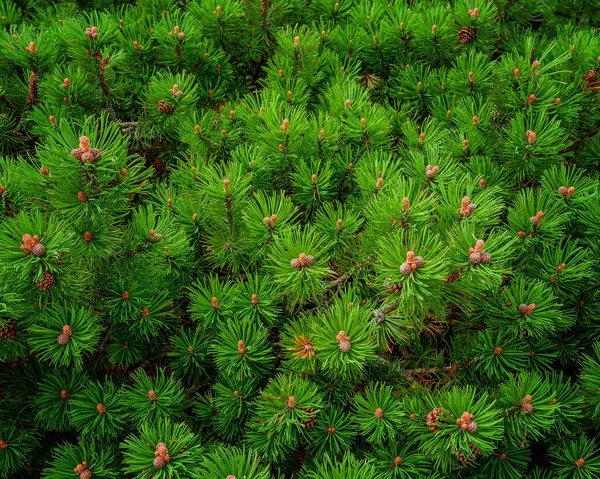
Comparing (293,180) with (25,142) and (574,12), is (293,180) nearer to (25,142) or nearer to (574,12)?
(25,142)

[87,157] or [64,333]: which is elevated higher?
[87,157]

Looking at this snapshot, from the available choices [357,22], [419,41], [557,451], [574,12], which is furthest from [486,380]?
[574,12]

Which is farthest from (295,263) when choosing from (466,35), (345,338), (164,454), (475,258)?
(466,35)

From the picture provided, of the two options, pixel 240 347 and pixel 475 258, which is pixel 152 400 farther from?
pixel 475 258

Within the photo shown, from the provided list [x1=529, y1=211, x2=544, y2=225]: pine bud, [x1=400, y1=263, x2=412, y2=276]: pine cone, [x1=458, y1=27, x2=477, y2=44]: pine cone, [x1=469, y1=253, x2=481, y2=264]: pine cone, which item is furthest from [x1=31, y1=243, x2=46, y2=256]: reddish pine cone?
[x1=458, y1=27, x2=477, y2=44]: pine cone

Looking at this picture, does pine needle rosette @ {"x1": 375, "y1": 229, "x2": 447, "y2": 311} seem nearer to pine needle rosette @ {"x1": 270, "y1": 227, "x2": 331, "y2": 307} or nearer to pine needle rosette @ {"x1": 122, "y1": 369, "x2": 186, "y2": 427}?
pine needle rosette @ {"x1": 270, "y1": 227, "x2": 331, "y2": 307}
